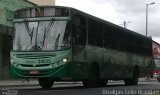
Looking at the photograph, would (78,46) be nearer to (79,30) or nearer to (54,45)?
(79,30)

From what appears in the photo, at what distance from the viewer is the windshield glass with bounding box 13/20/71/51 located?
71.1ft

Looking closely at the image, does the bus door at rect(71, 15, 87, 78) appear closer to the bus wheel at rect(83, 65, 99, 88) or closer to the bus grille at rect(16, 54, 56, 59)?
the bus wheel at rect(83, 65, 99, 88)

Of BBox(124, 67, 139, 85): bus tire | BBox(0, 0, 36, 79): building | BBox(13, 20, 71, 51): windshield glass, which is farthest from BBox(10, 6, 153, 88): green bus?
BBox(0, 0, 36, 79): building

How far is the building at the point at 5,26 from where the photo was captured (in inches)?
1540

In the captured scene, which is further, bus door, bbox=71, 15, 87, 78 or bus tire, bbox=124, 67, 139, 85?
bus tire, bbox=124, 67, 139, 85

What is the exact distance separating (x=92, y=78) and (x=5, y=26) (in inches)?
584

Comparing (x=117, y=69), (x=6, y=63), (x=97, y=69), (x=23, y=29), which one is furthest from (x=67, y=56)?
(x=6, y=63)

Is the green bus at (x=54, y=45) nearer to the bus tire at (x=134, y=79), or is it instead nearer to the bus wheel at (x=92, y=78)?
the bus wheel at (x=92, y=78)

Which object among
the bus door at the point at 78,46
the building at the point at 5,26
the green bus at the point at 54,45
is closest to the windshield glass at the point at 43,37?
the green bus at the point at 54,45

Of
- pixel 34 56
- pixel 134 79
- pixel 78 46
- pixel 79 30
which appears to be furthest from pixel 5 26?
pixel 34 56

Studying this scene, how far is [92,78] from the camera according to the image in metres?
25.1

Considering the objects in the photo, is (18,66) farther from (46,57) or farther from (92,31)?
(92,31)

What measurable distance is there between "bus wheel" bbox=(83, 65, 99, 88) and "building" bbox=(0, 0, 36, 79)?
1388cm

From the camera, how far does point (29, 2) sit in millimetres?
44312
